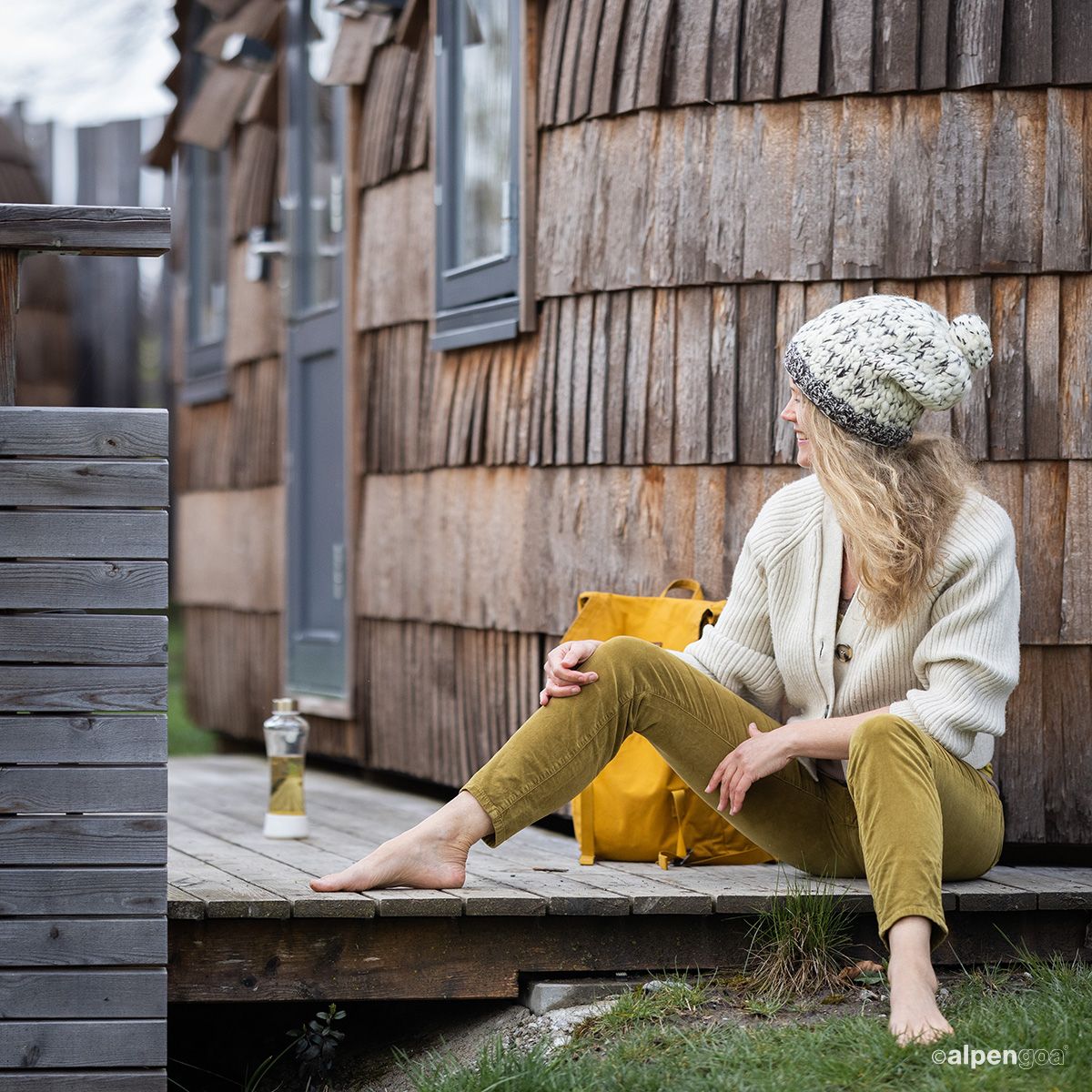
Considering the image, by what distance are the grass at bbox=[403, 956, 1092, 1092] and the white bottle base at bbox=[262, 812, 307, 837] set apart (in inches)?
37.6

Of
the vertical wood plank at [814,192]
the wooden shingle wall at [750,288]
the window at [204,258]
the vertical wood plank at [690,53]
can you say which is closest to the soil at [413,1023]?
the wooden shingle wall at [750,288]

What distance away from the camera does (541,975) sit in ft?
10.1

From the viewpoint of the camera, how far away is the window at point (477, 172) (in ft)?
13.9

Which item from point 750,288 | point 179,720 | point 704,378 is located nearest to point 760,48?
point 750,288

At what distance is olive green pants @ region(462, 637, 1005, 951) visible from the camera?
2680 millimetres

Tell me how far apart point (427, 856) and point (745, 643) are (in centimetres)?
77

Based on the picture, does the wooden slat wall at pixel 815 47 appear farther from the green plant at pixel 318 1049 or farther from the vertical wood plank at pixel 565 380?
the green plant at pixel 318 1049

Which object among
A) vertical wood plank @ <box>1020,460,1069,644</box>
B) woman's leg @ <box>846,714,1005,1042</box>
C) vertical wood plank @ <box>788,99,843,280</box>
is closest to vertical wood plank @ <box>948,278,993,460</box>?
vertical wood plank @ <box>1020,460,1069,644</box>

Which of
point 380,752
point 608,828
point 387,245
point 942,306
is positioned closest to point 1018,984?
point 608,828

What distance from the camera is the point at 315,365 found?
18.6ft

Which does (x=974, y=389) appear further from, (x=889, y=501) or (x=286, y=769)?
(x=286, y=769)

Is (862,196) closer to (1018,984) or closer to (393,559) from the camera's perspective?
(1018,984)

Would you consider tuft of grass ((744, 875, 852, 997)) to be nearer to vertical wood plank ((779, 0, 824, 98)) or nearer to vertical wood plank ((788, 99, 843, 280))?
vertical wood plank ((788, 99, 843, 280))

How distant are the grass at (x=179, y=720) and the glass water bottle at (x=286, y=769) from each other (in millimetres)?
1184
